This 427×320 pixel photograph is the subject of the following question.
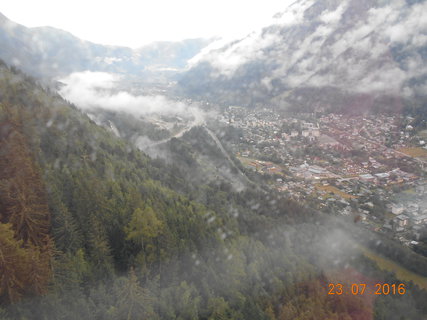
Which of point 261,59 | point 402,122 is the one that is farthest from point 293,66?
point 402,122
